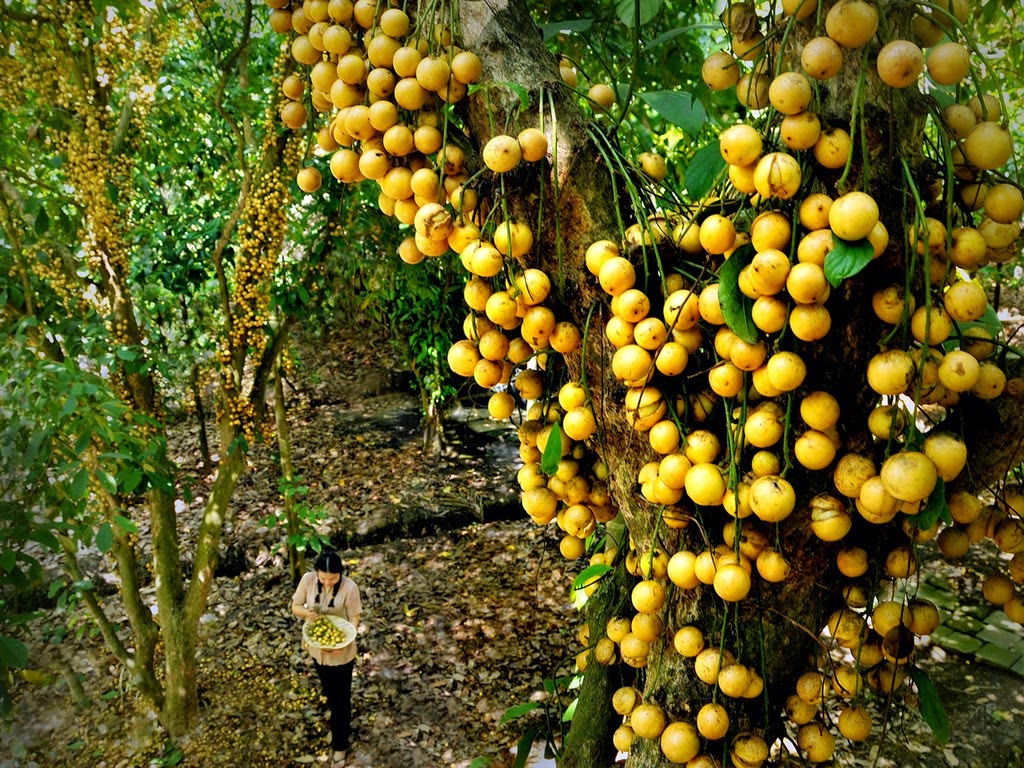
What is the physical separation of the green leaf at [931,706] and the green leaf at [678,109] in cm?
97

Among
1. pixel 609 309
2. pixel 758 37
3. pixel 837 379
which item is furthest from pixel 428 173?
pixel 837 379

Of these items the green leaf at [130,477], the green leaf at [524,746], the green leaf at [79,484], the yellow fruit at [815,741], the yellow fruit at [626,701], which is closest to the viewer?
the yellow fruit at [815,741]

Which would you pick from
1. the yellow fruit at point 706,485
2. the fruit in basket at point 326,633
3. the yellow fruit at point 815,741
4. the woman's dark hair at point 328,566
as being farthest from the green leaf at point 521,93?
the fruit in basket at point 326,633

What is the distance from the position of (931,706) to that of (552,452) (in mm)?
792

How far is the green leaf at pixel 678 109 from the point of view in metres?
1.18

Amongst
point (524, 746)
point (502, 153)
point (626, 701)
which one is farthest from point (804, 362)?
point (524, 746)

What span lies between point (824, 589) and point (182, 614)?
3.42m

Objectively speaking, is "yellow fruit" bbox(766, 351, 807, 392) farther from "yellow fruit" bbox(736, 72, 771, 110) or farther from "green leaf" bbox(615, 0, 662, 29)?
"green leaf" bbox(615, 0, 662, 29)

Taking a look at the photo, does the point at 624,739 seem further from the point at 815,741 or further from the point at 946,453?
the point at 946,453

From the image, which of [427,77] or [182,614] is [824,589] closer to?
[427,77]

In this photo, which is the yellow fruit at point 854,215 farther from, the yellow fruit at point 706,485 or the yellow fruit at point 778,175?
the yellow fruit at point 706,485

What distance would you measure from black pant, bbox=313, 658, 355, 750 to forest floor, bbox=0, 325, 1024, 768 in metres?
0.11

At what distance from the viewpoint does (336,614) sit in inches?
150

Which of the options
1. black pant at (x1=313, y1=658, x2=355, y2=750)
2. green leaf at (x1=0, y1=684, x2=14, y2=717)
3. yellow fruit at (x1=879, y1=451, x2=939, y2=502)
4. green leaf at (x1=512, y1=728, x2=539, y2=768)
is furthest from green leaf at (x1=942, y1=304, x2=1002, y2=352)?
black pant at (x1=313, y1=658, x2=355, y2=750)
